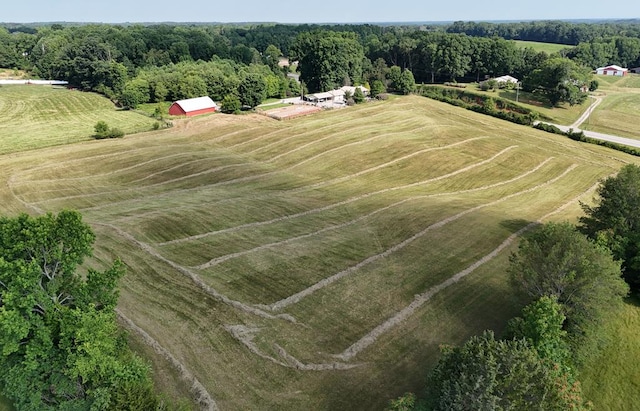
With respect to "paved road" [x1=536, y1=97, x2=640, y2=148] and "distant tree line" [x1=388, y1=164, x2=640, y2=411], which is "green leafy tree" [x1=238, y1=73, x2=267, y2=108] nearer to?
"paved road" [x1=536, y1=97, x2=640, y2=148]

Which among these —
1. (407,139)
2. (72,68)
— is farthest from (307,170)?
(72,68)

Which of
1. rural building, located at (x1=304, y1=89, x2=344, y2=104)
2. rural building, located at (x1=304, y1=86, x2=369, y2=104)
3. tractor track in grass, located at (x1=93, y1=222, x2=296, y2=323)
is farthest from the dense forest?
tractor track in grass, located at (x1=93, y1=222, x2=296, y2=323)

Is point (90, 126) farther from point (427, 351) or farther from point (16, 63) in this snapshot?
point (16, 63)

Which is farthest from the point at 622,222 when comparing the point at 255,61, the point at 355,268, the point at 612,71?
the point at 612,71

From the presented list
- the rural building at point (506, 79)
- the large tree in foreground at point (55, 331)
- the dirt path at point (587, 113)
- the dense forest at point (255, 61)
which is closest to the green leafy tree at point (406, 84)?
the dense forest at point (255, 61)

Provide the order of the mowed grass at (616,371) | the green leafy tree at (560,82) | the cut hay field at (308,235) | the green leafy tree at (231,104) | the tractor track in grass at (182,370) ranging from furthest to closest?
the green leafy tree at (560,82), the green leafy tree at (231,104), the cut hay field at (308,235), the mowed grass at (616,371), the tractor track in grass at (182,370)

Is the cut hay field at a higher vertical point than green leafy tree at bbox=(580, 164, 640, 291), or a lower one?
lower

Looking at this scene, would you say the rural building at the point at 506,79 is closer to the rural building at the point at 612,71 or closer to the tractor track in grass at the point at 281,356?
the rural building at the point at 612,71
